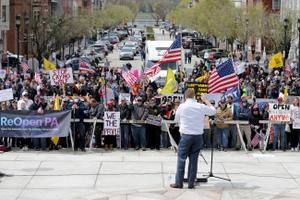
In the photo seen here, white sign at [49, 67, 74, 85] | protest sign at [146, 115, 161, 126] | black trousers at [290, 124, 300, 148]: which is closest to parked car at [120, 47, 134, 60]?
white sign at [49, 67, 74, 85]

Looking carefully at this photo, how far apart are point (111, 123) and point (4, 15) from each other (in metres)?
47.0

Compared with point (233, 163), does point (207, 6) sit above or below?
above

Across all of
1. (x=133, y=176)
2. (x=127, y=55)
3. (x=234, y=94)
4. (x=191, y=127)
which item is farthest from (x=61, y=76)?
(x=127, y=55)

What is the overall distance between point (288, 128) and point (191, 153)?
6398 mm

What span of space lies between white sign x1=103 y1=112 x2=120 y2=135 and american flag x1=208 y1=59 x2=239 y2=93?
3149 mm

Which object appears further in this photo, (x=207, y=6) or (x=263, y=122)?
(x=207, y=6)

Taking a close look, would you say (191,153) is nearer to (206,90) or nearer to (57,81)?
(206,90)

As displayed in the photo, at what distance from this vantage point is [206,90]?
19.9m

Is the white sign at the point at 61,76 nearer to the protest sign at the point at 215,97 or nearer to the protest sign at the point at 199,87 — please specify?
the protest sign at the point at 215,97

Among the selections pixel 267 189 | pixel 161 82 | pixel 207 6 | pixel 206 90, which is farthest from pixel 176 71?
pixel 207 6

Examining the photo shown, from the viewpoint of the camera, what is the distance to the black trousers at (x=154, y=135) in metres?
19.5

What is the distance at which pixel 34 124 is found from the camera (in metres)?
18.9

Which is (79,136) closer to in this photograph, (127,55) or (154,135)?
(154,135)

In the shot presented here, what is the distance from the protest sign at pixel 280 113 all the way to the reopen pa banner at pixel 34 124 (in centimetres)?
529
